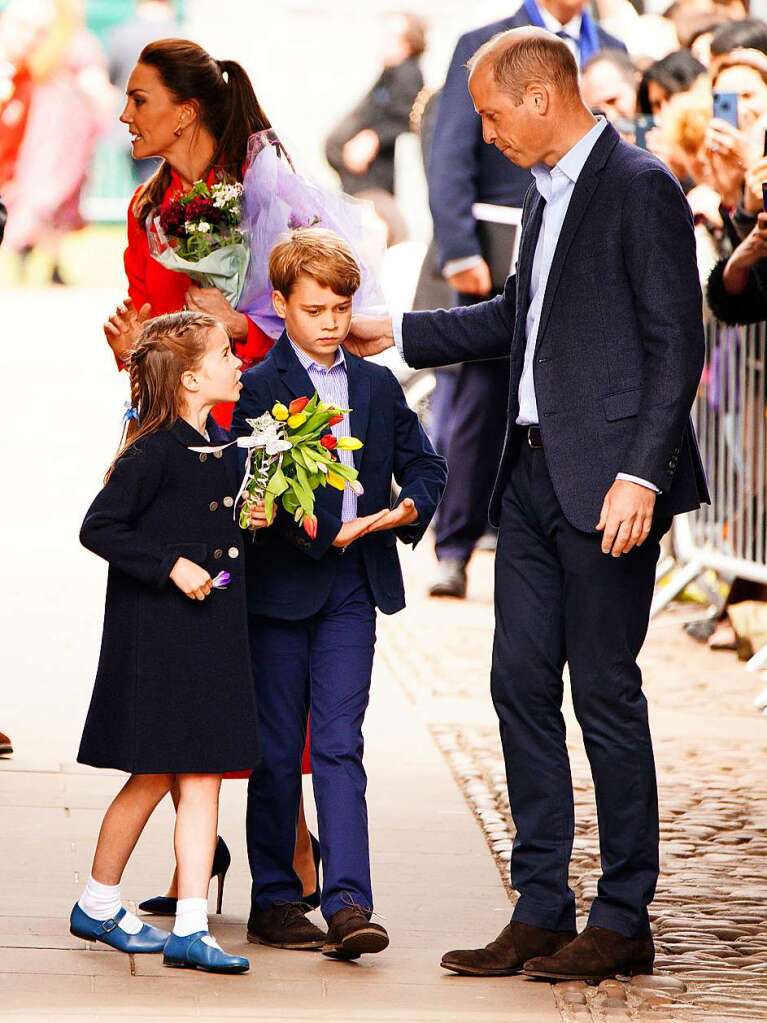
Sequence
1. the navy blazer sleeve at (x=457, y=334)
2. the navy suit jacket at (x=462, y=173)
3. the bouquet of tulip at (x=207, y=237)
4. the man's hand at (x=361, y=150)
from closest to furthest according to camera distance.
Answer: the navy blazer sleeve at (x=457, y=334)
the bouquet of tulip at (x=207, y=237)
the navy suit jacket at (x=462, y=173)
the man's hand at (x=361, y=150)

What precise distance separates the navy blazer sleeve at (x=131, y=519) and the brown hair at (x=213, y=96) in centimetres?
108

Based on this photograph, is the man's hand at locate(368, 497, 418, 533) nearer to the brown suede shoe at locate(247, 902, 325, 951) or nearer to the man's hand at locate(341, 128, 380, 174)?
the brown suede shoe at locate(247, 902, 325, 951)

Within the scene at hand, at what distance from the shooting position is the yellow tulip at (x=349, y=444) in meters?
4.88

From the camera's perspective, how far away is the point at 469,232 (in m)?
10.4

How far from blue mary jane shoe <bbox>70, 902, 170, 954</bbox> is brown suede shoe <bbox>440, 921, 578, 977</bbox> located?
0.67 meters

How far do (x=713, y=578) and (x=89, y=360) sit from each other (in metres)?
9.43

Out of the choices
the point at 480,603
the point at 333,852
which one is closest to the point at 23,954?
the point at 333,852

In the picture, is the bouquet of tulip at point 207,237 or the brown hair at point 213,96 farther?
the brown hair at point 213,96

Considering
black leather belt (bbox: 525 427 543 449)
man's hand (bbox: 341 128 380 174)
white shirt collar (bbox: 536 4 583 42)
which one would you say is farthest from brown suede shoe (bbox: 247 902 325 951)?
man's hand (bbox: 341 128 380 174)

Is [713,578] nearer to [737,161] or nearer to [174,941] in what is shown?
[737,161]

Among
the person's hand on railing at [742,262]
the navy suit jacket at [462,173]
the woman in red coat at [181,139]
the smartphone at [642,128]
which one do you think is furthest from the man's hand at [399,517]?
the navy suit jacket at [462,173]

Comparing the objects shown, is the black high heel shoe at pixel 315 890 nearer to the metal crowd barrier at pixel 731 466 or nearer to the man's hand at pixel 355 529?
the man's hand at pixel 355 529

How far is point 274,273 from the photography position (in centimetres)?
516

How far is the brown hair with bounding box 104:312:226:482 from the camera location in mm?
4953
